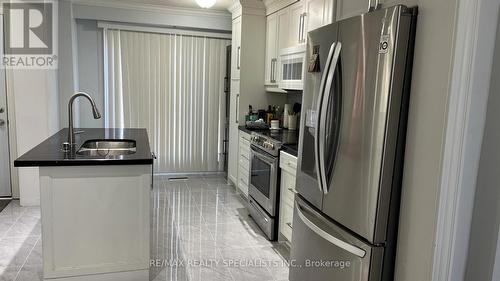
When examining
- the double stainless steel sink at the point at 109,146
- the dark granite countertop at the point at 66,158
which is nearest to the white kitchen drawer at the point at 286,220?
the dark granite countertop at the point at 66,158

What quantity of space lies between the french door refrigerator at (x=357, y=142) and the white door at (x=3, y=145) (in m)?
3.72

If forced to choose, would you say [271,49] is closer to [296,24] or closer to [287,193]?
[296,24]

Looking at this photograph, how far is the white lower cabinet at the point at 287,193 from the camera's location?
2942mm

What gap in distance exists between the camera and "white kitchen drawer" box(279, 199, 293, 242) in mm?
3022

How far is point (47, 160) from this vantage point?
2244 mm

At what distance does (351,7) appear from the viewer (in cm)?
199

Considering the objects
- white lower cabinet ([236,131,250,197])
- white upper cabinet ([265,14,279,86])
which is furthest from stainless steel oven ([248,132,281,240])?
white upper cabinet ([265,14,279,86])

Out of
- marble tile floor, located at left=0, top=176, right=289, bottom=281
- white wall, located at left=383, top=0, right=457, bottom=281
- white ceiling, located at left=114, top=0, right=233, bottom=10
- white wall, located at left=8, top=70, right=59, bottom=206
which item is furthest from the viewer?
white ceiling, located at left=114, top=0, right=233, bottom=10

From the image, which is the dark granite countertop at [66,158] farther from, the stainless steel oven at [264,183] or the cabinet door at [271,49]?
the cabinet door at [271,49]

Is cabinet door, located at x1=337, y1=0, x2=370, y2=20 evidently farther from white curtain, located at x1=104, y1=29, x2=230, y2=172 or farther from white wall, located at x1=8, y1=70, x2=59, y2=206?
white curtain, located at x1=104, y1=29, x2=230, y2=172

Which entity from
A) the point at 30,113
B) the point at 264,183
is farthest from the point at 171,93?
the point at 264,183

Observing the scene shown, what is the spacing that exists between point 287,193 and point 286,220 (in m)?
0.24

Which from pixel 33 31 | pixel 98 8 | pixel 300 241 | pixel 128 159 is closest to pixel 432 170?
pixel 300 241

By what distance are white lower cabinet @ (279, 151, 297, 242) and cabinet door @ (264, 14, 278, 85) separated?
154 centimetres
